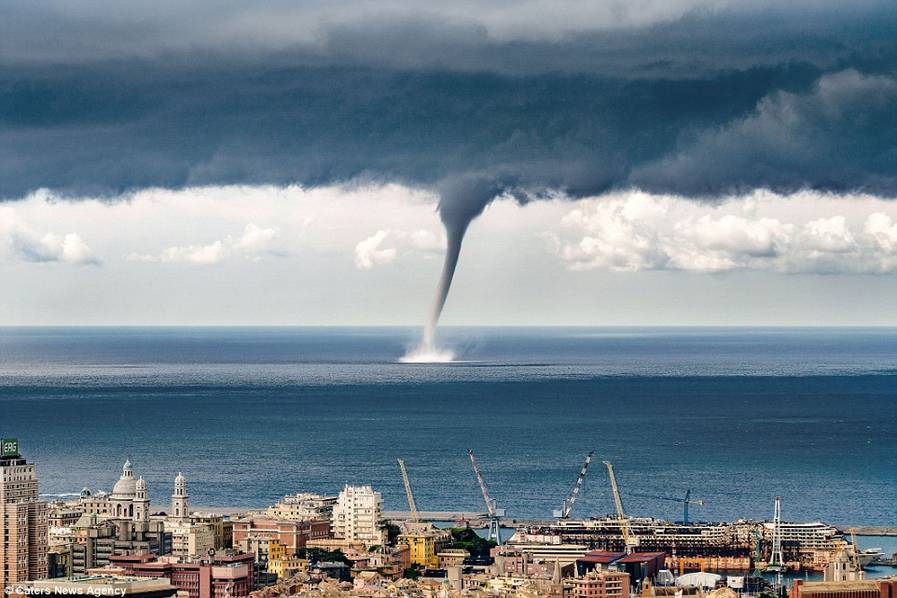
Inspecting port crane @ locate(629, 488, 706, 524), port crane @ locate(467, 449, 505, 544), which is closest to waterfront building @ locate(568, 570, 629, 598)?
port crane @ locate(467, 449, 505, 544)

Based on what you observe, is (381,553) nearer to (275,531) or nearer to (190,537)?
(275,531)

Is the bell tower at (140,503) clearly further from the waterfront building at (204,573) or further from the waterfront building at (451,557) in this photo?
the waterfront building at (451,557)

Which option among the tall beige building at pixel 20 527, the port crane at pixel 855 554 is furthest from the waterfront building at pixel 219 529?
the port crane at pixel 855 554

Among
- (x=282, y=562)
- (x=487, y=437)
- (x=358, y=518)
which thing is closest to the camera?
(x=282, y=562)

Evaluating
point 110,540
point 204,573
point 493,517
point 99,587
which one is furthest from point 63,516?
point 493,517

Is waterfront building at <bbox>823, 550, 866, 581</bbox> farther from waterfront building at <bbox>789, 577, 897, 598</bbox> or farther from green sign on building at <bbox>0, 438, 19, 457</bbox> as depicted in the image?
green sign on building at <bbox>0, 438, 19, 457</bbox>
